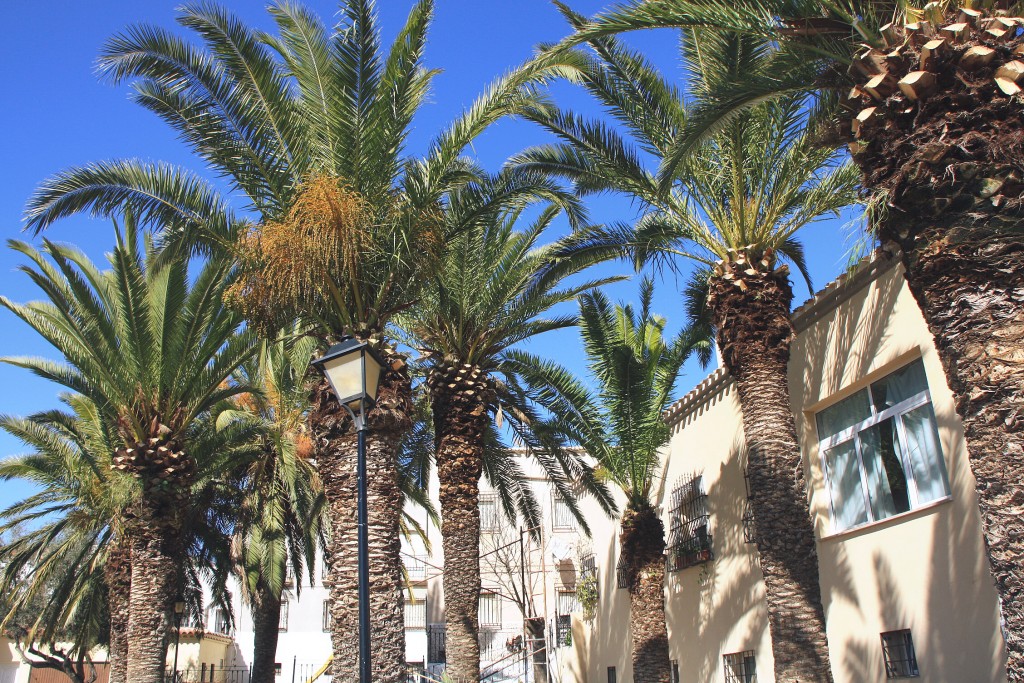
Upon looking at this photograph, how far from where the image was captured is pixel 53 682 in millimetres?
39875

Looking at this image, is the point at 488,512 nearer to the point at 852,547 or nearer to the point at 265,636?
the point at 265,636

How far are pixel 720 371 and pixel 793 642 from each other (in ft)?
20.7

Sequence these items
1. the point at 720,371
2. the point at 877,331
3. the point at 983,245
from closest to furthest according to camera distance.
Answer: the point at 983,245 < the point at 877,331 < the point at 720,371

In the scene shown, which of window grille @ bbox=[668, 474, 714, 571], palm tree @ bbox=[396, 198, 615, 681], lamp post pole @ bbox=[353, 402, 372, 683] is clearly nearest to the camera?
lamp post pole @ bbox=[353, 402, 372, 683]

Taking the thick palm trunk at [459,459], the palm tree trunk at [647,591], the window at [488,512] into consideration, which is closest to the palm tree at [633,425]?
the palm tree trunk at [647,591]

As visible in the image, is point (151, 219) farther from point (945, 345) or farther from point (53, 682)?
point (53, 682)

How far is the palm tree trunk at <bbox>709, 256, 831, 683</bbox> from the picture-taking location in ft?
34.5

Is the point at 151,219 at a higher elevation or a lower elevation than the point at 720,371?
higher

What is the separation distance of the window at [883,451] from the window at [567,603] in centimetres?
1388

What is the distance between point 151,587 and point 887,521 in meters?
11.7

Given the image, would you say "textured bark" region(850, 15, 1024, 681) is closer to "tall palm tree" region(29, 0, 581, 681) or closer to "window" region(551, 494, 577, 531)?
"tall palm tree" region(29, 0, 581, 681)

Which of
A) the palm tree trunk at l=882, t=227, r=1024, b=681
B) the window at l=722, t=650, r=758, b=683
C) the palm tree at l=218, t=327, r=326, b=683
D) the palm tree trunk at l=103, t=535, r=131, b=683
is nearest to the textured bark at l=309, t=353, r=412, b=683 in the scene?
the palm tree trunk at l=882, t=227, r=1024, b=681

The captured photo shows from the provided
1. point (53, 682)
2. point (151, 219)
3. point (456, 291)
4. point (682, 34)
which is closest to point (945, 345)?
point (682, 34)

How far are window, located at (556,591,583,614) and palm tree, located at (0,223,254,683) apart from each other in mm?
13069
